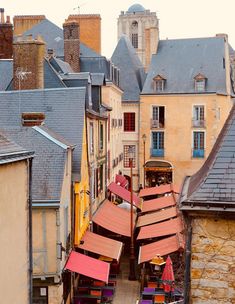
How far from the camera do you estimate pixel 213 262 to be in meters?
6.64

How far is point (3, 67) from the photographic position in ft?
78.7

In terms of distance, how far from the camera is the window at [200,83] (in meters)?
37.9

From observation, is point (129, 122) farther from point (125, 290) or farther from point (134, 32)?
point (134, 32)

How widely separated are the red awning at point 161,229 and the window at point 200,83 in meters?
18.4

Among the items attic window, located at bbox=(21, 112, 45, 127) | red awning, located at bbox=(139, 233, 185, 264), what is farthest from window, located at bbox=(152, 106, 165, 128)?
attic window, located at bbox=(21, 112, 45, 127)

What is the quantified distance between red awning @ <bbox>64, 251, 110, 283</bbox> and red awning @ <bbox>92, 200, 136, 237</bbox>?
4.11 metres

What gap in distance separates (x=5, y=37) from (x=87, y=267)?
13972 mm

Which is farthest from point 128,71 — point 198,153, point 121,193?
point 121,193

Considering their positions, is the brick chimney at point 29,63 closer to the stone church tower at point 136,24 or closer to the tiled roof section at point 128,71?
the tiled roof section at point 128,71

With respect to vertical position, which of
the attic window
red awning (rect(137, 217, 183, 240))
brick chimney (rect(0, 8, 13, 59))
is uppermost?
brick chimney (rect(0, 8, 13, 59))

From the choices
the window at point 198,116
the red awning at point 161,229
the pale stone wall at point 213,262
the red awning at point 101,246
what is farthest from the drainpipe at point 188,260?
the window at point 198,116

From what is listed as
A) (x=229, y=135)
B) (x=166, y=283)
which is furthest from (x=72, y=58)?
(x=229, y=135)

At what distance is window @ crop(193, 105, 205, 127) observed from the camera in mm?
37969

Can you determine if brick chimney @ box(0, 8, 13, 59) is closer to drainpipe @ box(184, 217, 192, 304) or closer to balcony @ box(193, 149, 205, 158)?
balcony @ box(193, 149, 205, 158)
